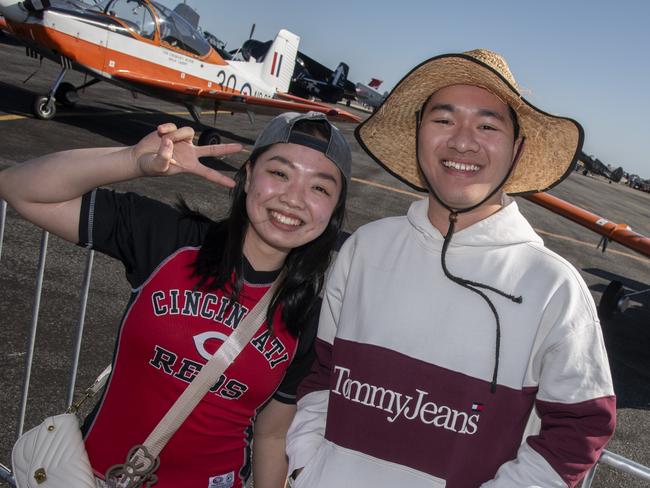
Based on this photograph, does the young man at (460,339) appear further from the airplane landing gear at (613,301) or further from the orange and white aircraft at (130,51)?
the orange and white aircraft at (130,51)

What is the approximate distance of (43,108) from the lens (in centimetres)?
1160

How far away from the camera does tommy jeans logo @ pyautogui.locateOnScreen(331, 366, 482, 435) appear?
160 centimetres

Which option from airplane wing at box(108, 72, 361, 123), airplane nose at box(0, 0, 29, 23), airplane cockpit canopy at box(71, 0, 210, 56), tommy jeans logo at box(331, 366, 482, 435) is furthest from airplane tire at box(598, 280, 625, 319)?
airplane nose at box(0, 0, 29, 23)

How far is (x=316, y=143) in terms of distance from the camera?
6.42 ft

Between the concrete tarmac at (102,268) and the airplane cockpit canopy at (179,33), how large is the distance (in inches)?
94.3

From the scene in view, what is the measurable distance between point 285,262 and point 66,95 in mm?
14080

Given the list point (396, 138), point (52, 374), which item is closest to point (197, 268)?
point (396, 138)

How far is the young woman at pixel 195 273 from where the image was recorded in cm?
182

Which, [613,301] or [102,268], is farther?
[613,301]

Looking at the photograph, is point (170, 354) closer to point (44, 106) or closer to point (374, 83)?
point (44, 106)

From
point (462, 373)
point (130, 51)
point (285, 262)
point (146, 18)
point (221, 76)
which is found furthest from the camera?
point (221, 76)

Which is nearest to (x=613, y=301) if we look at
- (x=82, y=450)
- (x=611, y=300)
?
(x=611, y=300)

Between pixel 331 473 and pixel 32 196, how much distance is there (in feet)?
4.48

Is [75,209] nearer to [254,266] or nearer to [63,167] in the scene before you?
[63,167]
